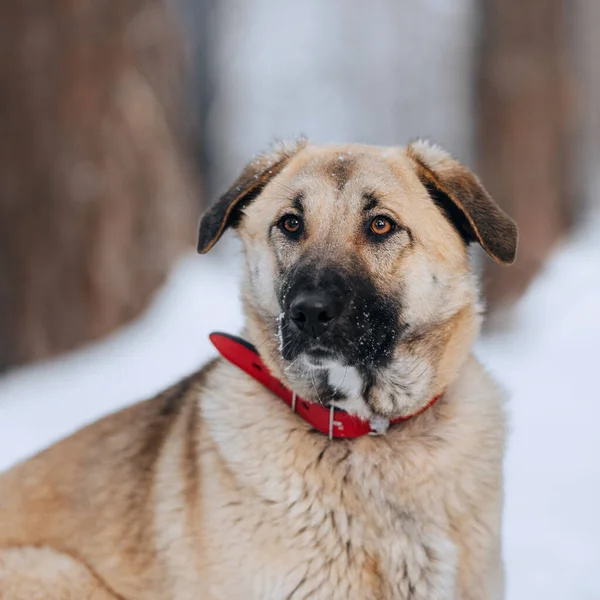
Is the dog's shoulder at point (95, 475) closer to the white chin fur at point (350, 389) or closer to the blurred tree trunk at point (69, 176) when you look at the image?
the white chin fur at point (350, 389)

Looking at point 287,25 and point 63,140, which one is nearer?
point 63,140

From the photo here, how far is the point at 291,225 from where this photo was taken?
2654 millimetres

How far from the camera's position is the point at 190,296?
755 centimetres

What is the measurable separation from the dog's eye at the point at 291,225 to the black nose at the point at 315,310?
40cm

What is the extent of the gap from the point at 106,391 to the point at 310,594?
3.71m

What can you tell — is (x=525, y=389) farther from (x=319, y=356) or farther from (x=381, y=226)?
(x=319, y=356)

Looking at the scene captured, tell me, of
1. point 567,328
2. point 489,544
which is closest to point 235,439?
point 489,544

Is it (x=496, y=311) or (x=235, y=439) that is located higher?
(x=496, y=311)

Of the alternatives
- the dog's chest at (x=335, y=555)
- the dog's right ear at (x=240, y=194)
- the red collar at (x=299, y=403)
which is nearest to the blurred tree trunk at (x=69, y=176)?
the dog's right ear at (x=240, y=194)

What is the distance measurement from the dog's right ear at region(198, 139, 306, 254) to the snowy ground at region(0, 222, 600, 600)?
1789mm

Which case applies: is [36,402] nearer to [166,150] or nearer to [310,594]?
[166,150]

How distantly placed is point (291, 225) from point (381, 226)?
0.33 m

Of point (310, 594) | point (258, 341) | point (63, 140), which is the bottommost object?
point (310, 594)

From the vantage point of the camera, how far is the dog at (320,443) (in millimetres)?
2328
